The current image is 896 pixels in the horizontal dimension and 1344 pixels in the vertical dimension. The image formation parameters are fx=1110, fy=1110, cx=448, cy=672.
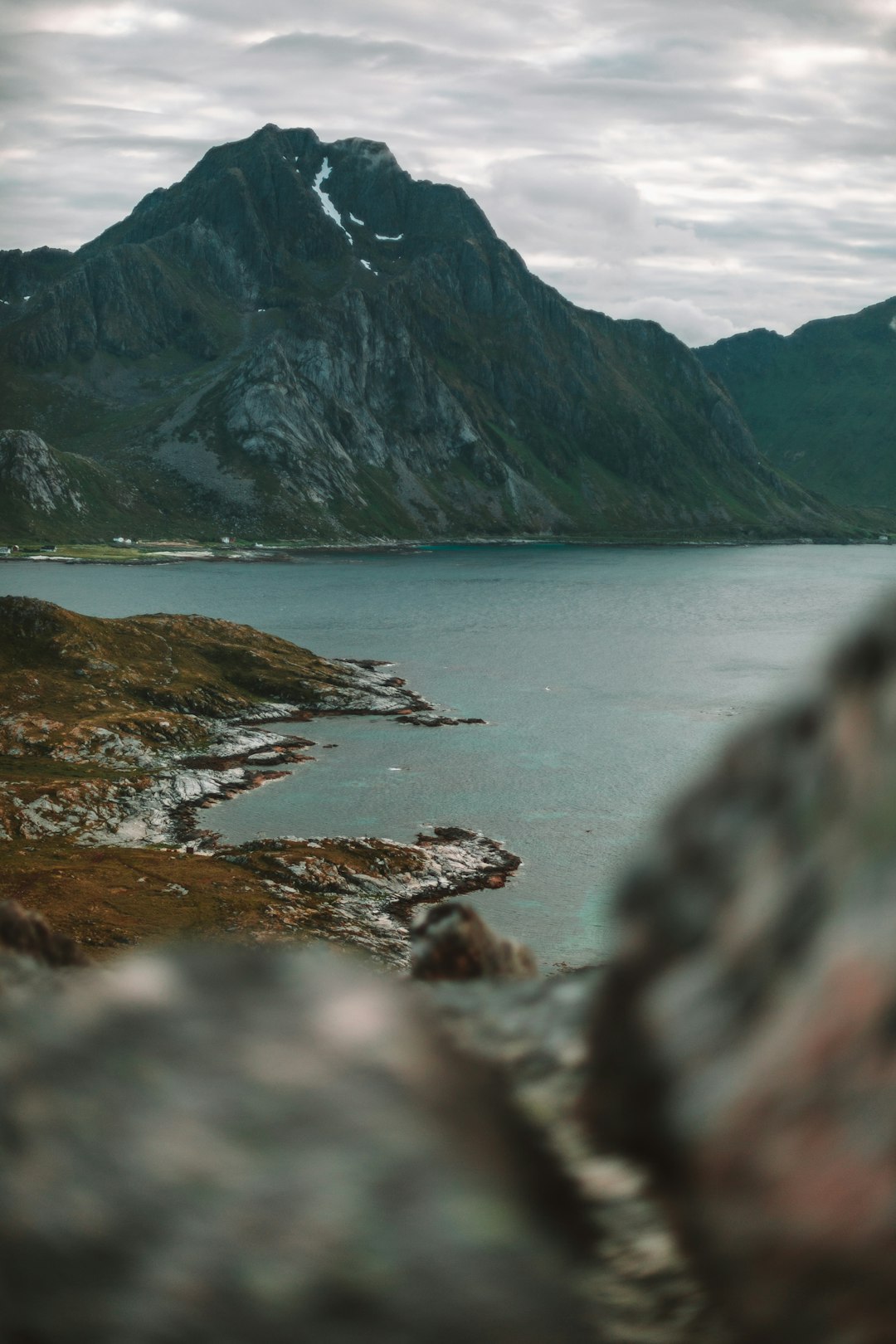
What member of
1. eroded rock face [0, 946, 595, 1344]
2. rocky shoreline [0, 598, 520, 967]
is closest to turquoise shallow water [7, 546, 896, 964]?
eroded rock face [0, 946, 595, 1344]

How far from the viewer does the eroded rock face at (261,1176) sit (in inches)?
135

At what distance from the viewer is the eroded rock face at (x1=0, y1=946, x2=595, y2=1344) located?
3.44m

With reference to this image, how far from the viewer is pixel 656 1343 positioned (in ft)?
11.0

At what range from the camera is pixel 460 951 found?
4.81 metres

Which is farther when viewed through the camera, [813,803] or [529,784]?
[529,784]

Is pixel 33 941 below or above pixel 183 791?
above

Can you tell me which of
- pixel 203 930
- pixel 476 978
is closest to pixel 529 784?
pixel 203 930

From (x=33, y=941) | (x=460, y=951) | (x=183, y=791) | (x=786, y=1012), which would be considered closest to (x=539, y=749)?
(x=183, y=791)

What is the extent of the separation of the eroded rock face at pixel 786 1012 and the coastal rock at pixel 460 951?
143cm

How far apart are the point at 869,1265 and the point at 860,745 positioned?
1414 mm

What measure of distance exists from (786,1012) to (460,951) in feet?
6.36

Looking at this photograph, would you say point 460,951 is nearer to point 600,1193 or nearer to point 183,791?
point 600,1193

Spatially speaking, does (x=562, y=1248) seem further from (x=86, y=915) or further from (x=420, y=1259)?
(x=86, y=915)

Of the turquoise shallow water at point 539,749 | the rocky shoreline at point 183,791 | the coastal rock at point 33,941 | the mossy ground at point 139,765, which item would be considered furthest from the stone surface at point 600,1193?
the rocky shoreline at point 183,791
